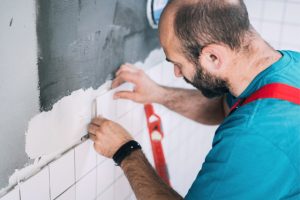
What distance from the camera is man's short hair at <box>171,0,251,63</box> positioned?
1.13 metres

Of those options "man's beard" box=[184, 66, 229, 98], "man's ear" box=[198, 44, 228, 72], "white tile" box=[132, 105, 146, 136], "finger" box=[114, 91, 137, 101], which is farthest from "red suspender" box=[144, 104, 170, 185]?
"man's ear" box=[198, 44, 228, 72]

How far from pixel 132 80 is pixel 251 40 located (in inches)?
20.8

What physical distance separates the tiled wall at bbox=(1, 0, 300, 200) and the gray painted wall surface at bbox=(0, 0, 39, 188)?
0.11 metres

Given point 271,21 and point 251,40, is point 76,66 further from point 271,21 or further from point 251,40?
point 271,21

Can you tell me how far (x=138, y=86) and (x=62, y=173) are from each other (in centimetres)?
47

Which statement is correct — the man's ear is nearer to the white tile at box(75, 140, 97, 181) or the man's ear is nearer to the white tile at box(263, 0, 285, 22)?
the white tile at box(75, 140, 97, 181)

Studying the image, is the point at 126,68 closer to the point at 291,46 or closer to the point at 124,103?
the point at 124,103

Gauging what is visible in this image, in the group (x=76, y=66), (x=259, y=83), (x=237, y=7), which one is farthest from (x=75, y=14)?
(x=259, y=83)

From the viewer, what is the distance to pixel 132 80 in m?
1.53

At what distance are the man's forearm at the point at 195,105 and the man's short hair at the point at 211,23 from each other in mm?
515

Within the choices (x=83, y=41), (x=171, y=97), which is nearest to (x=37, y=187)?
(x=83, y=41)

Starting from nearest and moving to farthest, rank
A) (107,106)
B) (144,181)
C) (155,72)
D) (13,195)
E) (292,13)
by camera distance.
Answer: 1. (13,195)
2. (144,181)
3. (107,106)
4. (155,72)
5. (292,13)

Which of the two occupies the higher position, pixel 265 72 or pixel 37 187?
pixel 265 72

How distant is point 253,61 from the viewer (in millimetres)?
1168
